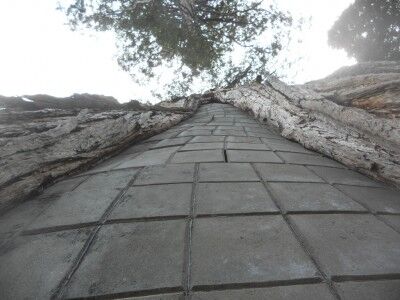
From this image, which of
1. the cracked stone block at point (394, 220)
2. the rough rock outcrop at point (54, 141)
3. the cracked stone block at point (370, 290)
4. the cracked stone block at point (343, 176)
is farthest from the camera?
the cracked stone block at point (343, 176)

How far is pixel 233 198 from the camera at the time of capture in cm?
123

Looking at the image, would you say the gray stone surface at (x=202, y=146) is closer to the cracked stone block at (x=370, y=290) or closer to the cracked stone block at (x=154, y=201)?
the cracked stone block at (x=154, y=201)

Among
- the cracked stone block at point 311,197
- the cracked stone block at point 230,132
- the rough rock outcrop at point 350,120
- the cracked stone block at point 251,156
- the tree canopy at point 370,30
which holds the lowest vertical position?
the cracked stone block at point 311,197

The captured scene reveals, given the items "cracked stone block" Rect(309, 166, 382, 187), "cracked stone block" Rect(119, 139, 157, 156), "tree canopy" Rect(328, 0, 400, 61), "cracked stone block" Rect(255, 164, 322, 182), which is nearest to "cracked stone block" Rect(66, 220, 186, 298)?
"cracked stone block" Rect(255, 164, 322, 182)

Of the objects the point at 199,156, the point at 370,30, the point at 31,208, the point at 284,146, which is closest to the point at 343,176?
the point at 284,146

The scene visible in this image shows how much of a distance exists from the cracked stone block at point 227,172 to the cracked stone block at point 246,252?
0.39m

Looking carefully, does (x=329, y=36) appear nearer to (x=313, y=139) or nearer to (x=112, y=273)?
(x=313, y=139)

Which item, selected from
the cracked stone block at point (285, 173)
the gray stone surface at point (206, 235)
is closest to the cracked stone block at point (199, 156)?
the gray stone surface at point (206, 235)

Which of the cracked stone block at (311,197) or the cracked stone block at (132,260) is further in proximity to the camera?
the cracked stone block at (311,197)

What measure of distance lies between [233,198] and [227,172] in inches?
12.4

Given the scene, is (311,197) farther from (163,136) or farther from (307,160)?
(163,136)

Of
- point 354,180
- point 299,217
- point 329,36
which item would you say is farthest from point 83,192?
point 329,36

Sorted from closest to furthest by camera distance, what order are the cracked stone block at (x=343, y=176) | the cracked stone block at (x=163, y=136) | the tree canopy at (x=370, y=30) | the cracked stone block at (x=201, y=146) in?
the cracked stone block at (x=343, y=176) < the cracked stone block at (x=201, y=146) < the cracked stone block at (x=163, y=136) < the tree canopy at (x=370, y=30)

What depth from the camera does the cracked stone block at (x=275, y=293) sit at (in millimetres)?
718
